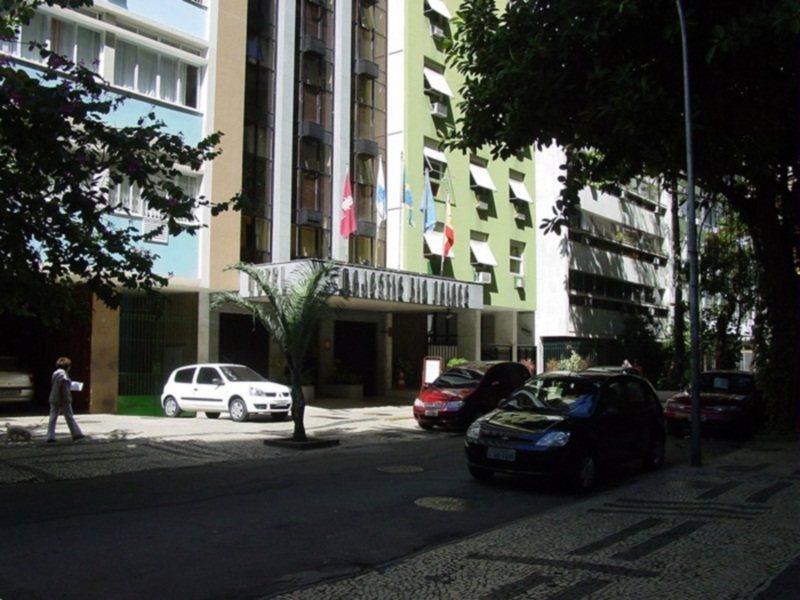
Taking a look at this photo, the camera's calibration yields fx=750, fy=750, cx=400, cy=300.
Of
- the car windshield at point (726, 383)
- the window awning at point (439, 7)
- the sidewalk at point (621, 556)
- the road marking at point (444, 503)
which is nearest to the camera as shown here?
the sidewalk at point (621, 556)

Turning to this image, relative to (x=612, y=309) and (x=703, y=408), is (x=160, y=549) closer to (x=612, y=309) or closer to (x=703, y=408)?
(x=703, y=408)

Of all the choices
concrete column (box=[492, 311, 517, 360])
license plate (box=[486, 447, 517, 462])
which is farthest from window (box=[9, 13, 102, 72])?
concrete column (box=[492, 311, 517, 360])

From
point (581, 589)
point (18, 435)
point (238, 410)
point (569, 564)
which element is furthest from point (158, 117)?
point (581, 589)

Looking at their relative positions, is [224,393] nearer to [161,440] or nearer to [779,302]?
[161,440]

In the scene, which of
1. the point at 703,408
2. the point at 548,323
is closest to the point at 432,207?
the point at 548,323

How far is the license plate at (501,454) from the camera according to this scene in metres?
9.84

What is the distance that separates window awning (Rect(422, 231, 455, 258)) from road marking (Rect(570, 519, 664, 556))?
20940 mm

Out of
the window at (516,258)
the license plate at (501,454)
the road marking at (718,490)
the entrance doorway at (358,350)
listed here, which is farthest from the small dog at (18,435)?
the window at (516,258)

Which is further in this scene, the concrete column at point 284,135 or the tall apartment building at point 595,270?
the tall apartment building at point 595,270

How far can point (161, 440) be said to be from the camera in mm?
15430

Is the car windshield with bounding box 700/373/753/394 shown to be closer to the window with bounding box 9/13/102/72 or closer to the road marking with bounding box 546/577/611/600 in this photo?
the road marking with bounding box 546/577/611/600

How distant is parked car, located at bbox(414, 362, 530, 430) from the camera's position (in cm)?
1769

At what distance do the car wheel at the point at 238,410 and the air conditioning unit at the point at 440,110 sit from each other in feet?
51.1

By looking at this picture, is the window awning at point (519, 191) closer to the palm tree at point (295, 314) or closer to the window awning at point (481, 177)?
the window awning at point (481, 177)
